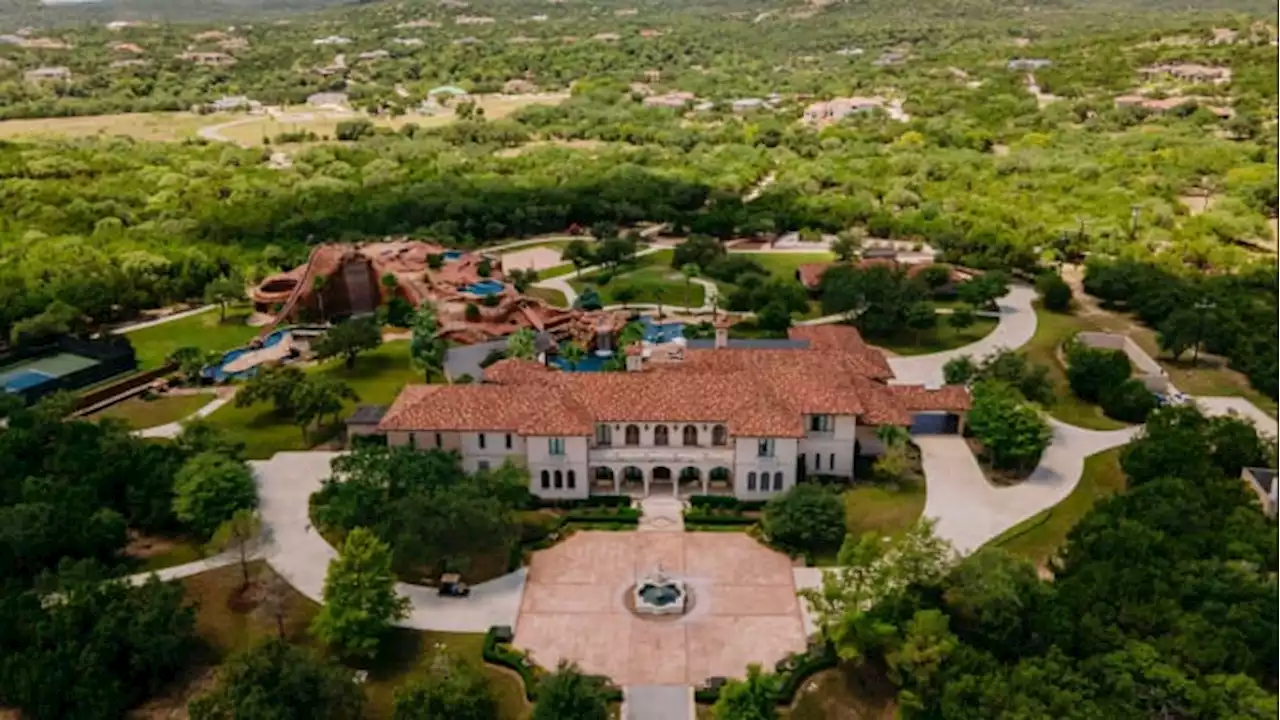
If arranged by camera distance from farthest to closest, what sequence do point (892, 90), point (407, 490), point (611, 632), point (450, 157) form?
point (892, 90)
point (450, 157)
point (407, 490)
point (611, 632)

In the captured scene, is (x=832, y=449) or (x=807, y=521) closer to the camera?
(x=807, y=521)

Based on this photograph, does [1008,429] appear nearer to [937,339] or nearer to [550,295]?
[937,339]

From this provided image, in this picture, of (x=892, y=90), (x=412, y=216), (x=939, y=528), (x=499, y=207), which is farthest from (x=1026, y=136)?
(x=939, y=528)

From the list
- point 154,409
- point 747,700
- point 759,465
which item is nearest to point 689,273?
point 759,465

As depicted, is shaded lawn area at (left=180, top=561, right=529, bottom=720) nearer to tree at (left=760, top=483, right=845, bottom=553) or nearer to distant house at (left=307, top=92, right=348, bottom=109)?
tree at (left=760, top=483, right=845, bottom=553)

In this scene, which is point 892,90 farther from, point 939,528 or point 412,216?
point 939,528

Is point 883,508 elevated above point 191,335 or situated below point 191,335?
below

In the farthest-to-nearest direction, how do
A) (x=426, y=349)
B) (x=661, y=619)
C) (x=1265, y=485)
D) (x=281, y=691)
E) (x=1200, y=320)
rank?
(x=1200, y=320) < (x=426, y=349) < (x=1265, y=485) < (x=661, y=619) < (x=281, y=691)
